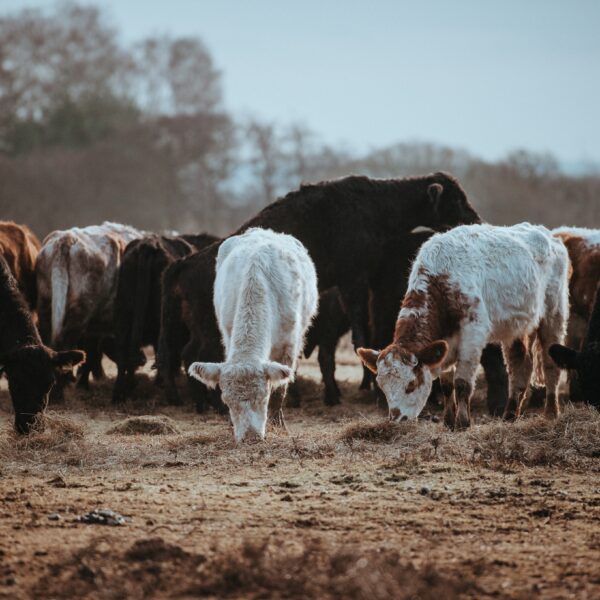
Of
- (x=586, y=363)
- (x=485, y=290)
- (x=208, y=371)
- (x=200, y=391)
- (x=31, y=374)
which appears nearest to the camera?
(x=208, y=371)

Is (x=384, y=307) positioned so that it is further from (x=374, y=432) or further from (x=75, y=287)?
(x=374, y=432)

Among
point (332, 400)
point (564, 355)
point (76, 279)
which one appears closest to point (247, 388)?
point (564, 355)

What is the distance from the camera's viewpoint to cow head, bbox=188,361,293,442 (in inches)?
329

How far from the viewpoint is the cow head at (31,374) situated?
941 cm

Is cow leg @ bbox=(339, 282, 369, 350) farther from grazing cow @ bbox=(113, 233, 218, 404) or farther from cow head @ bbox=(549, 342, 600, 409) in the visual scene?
cow head @ bbox=(549, 342, 600, 409)

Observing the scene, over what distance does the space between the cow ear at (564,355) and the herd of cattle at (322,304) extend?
18 mm

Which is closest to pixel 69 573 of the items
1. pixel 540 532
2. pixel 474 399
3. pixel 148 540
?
pixel 148 540

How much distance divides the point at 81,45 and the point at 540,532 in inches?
1861

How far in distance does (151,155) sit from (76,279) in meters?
34.5

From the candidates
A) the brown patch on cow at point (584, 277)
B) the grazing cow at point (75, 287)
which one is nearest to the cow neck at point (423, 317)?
the brown patch on cow at point (584, 277)

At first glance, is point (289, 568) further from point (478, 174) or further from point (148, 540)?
point (478, 174)

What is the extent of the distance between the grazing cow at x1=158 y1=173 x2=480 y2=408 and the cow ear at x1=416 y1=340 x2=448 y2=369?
3.80 metres

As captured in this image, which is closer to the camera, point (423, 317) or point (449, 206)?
point (423, 317)

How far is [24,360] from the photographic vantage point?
380 inches
